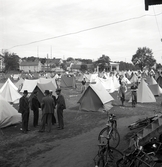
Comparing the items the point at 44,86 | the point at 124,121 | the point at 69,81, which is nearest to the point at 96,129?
the point at 124,121

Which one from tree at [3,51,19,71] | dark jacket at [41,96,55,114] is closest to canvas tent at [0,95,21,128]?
dark jacket at [41,96,55,114]

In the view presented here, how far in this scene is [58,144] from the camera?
8203 millimetres

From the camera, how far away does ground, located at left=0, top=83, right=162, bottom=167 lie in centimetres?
668

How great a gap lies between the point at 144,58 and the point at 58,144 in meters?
110

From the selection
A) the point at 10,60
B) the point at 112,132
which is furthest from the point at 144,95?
the point at 10,60

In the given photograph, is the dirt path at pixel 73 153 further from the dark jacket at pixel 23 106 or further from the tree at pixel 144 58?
the tree at pixel 144 58

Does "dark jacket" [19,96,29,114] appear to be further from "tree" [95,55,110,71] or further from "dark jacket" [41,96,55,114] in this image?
"tree" [95,55,110,71]

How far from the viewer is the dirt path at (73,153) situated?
256 inches

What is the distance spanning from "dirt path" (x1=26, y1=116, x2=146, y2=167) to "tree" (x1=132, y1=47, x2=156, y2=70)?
10690 centimetres

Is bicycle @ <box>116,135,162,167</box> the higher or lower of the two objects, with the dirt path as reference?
higher

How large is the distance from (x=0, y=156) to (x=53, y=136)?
8.08 feet

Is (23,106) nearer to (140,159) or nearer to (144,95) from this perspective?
(140,159)

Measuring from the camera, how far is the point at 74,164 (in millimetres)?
6383

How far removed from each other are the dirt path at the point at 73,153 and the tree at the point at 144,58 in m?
107
